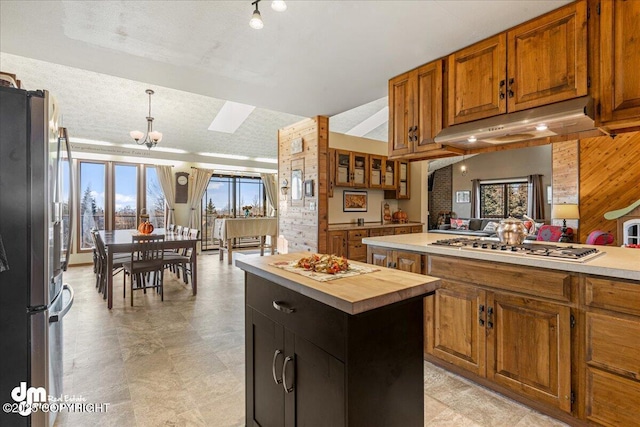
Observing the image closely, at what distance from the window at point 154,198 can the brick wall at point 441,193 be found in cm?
1022

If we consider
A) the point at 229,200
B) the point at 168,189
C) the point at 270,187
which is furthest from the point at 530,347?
the point at 270,187

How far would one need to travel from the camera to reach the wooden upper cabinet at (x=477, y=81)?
7.43 ft

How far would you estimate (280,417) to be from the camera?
1.37 meters

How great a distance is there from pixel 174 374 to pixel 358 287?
1.87 metres

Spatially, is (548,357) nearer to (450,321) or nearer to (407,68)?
(450,321)

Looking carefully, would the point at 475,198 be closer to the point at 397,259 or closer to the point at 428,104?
the point at 428,104

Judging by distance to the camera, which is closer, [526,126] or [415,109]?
[526,126]

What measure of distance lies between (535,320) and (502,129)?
126 cm

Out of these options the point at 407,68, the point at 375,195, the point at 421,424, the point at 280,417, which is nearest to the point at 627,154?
the point at 375,195

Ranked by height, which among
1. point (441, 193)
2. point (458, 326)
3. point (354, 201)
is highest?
point (441, 193)

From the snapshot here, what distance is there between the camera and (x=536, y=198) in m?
10.3

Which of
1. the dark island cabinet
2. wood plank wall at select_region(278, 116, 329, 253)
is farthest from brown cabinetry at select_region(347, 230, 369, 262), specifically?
the dark island cabinet

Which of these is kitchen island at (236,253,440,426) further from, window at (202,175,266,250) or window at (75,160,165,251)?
window at (202,175,266,250)

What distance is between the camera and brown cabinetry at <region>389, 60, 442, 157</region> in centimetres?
269
